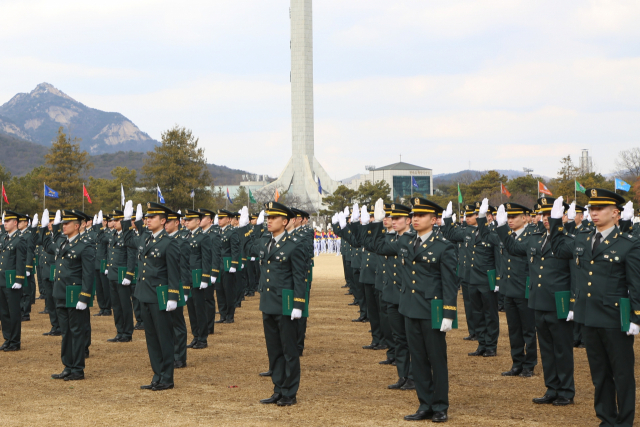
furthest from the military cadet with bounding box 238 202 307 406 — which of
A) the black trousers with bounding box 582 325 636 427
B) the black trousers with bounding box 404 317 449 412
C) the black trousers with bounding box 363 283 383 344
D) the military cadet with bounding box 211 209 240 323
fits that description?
the military cadet with bounding box 211 209 240 323

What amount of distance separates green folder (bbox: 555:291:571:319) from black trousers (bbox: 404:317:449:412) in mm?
1620

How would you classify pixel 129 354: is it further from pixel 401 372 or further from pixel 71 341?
pixel 401 372

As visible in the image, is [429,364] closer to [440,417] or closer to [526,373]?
[440,417]

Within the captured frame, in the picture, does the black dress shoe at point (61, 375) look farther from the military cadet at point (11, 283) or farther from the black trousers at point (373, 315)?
the black trousers at point (373, 315)

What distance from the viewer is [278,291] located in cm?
736

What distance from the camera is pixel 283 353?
294 inches

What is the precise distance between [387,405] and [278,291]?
1.79m

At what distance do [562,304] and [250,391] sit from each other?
390 cm

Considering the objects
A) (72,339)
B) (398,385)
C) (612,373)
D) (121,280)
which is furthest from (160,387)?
(612,373)

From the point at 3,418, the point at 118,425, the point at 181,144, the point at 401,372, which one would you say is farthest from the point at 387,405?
the point at 181,144

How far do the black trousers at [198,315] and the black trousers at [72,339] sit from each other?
2667 mm

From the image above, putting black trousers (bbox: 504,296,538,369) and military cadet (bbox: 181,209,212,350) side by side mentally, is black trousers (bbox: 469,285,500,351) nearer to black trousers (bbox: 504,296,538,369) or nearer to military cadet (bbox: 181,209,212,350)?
black trousers (bbox: 504,296,538,369)

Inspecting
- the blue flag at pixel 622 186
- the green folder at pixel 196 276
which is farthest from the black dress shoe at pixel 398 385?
the blue flag at pixel 622 186

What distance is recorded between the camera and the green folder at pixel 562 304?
24.1 ft
